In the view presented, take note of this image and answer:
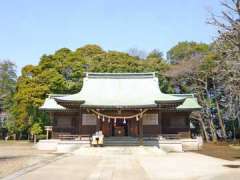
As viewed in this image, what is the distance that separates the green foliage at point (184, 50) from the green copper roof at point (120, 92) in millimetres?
13552

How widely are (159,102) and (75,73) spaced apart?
58.1 feet

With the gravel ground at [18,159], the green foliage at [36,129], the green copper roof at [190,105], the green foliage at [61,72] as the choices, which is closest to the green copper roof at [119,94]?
the green copper roof at [190,105]

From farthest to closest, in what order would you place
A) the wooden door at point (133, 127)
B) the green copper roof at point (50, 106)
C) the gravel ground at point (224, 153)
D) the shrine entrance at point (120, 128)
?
1. the green copper roof at point (50, 106)
2. the shrine entrance at point (120, 128)
3. the wooden door at point (133, 127)
4. the gravel ground at point (224, 153)

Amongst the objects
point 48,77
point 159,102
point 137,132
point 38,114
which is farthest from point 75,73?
point 159,102

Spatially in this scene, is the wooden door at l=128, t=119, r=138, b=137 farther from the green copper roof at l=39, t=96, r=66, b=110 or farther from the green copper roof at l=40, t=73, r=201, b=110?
the green copper roof at l=39, t=96, r=66, b=110

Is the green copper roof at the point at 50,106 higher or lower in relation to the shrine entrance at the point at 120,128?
higher

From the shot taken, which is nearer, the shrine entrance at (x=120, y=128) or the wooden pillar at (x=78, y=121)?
the wooden pillar at (x=78, y=121)

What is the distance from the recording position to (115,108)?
25125mm

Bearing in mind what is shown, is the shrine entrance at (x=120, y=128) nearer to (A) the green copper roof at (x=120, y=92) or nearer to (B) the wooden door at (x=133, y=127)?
(B) the wooden door at (x=133, y=127)

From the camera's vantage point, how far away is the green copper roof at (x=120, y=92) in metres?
26.0

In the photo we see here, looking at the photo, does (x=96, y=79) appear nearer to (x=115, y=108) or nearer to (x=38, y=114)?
(x=115, y=108)

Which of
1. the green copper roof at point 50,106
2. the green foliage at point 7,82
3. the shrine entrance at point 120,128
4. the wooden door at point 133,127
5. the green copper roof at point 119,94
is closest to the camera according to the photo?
the green copper roof at point 119,94

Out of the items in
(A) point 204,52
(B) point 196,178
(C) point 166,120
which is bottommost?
(B) point 196,178

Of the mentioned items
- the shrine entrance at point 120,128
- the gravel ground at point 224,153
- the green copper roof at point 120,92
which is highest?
the green copper roof at point 120,92
